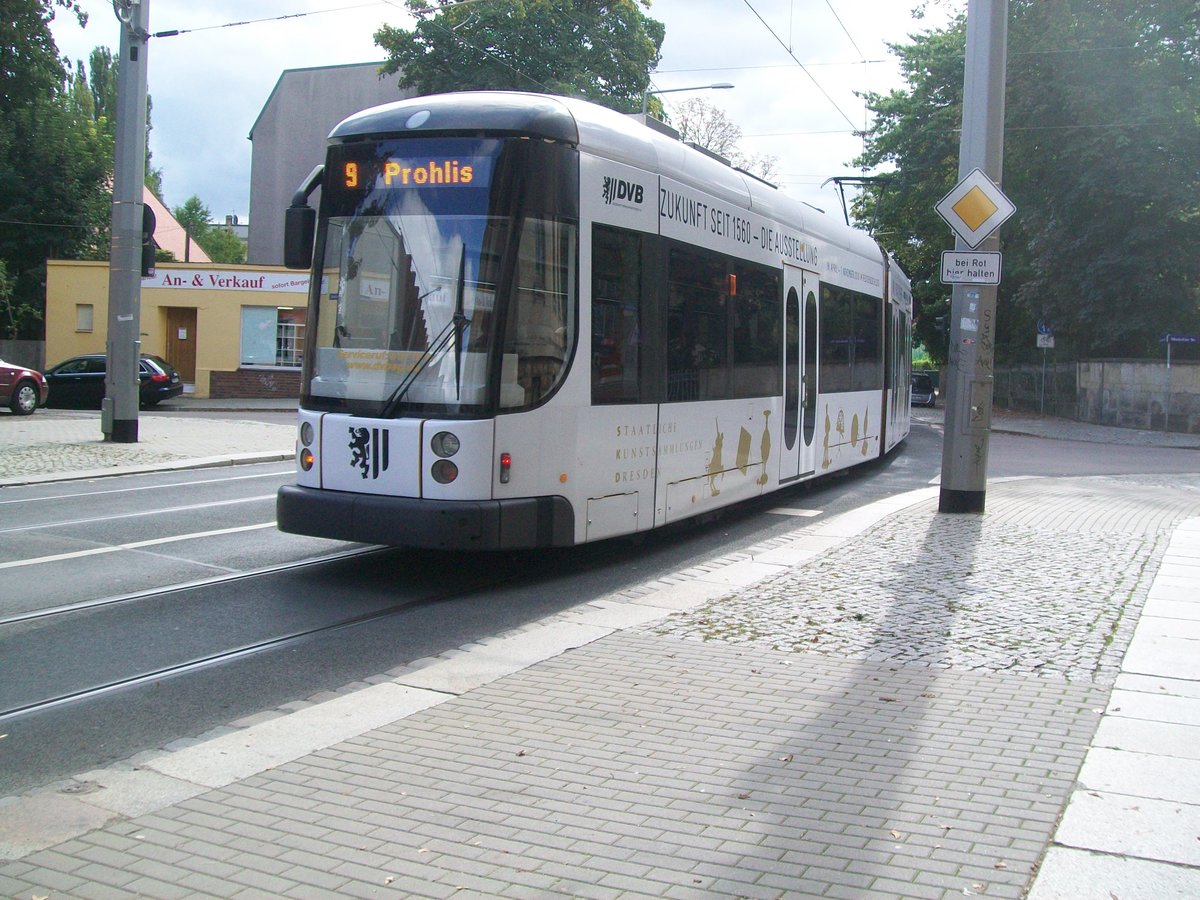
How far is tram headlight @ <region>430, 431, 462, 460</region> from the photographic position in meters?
8.19

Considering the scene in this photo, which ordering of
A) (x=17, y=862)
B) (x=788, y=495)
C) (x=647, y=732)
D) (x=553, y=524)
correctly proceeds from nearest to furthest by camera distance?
(x=17, y=862) → (x=647, y=732) → (x=553, y=524) → (x=788, y=495)

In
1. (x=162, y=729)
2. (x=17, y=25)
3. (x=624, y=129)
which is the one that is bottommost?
(x=162, y=729)

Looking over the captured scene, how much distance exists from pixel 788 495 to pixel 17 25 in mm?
31805

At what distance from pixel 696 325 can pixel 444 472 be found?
3296mm

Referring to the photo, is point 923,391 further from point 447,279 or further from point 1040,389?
point 447,279

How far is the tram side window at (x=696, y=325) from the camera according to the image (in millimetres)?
10148

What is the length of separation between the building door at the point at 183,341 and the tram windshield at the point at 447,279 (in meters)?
35.5

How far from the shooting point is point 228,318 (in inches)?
1622

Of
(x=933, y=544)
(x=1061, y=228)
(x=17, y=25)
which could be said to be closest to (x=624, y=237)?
(x=933, y=544)

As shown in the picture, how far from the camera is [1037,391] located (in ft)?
141

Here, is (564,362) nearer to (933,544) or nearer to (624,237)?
(624,237)

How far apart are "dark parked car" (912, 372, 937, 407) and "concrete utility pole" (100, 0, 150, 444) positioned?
40392 mm

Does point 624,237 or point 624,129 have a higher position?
point 624,129

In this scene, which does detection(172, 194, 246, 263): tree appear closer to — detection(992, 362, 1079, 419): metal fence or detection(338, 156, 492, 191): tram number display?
detection(992, 362, 1079, 419): metal fence
